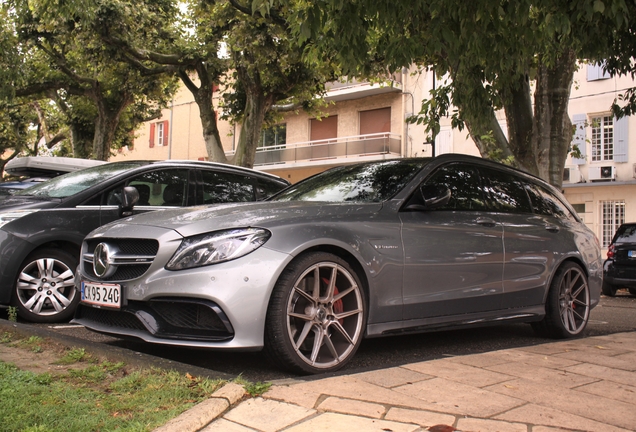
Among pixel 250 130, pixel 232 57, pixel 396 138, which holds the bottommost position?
pixel 250 130

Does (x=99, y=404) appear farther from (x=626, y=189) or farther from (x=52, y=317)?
(x=626, y=189)

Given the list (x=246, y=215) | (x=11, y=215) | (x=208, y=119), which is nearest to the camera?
(x=246, y=215)

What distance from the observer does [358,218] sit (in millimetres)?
4457

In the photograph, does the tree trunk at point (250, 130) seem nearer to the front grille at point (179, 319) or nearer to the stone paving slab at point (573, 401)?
the front grille at point (179, 319)

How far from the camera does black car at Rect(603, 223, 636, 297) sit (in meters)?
13.4

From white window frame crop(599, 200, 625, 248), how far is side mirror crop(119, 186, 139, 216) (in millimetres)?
20469

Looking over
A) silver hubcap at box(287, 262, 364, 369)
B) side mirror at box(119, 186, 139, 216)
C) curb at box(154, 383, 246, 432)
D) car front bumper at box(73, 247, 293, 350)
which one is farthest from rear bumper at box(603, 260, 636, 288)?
curb at box(154, 383, 246, 432)

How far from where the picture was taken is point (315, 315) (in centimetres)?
406

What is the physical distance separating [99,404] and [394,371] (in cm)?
164

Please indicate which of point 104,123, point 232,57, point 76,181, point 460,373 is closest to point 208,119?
point 232,57

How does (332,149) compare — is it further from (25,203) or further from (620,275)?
(25,203)

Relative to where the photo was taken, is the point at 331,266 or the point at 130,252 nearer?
the point at 331,266

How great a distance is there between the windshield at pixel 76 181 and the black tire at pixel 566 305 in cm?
439

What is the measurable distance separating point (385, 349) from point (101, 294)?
223 cm
